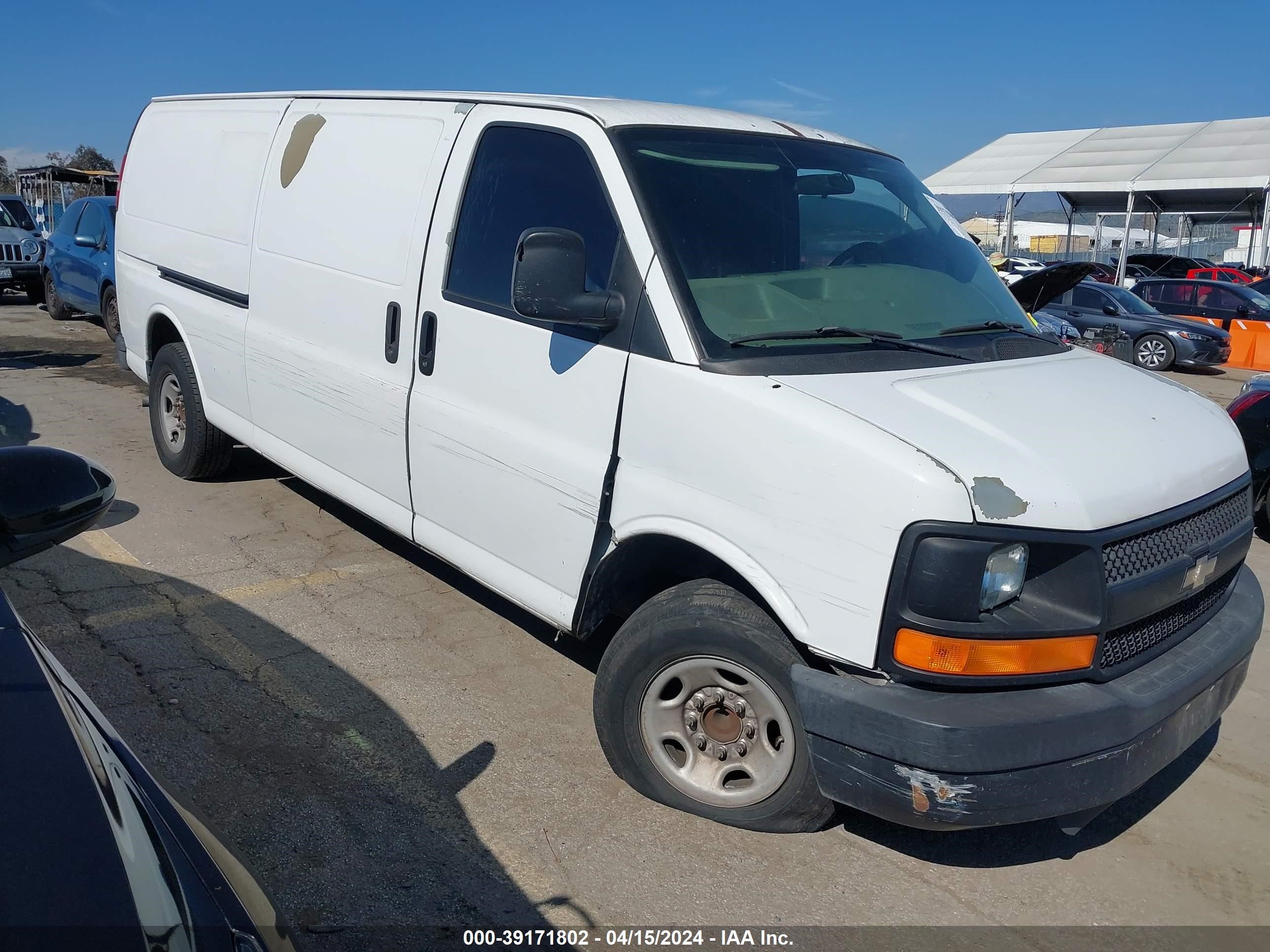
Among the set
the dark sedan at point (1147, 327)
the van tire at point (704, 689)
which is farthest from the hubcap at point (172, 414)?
the dark sedan at point (1147, 327)

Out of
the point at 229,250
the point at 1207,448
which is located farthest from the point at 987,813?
the point at 229,250

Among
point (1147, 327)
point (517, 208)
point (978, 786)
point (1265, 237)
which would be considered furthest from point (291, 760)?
point (1265, 237)

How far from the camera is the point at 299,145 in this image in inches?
193

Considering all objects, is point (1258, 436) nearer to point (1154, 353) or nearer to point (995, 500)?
point (995, 500)

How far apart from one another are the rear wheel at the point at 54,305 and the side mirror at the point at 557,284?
1364 cm

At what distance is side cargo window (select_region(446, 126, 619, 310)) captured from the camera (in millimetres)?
3469

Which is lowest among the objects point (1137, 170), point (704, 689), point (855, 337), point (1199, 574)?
point (704, 689)

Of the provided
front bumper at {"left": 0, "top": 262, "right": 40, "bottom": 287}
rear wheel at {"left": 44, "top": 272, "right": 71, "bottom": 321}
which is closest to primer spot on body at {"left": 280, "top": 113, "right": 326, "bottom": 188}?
rear wheel at {"left": 44, "top": 272, "right": 71, "bottom": 321}

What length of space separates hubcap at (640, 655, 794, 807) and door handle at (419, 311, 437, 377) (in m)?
1.54

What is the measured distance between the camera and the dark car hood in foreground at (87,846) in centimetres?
135

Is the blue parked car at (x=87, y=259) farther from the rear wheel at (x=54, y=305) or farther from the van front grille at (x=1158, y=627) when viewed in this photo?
the van front grille at (x=1158, y=627)

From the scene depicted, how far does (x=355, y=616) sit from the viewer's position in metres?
4.68

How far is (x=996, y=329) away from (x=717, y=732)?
5.69 ft

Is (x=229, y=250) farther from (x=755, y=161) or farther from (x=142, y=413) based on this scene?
(x=142, y=413)
